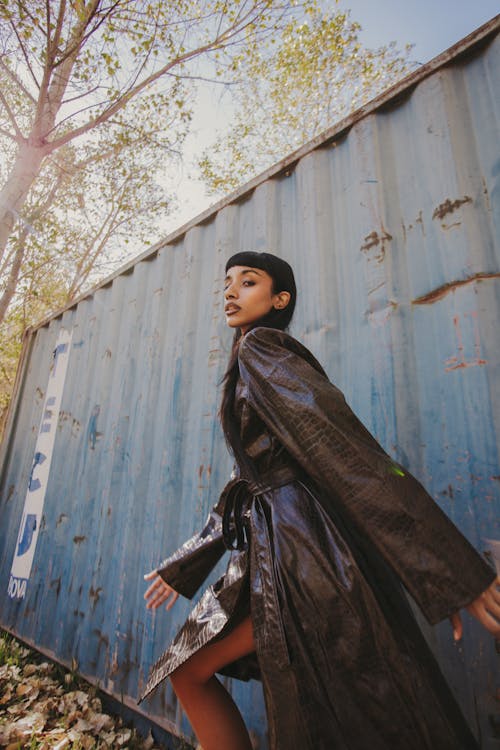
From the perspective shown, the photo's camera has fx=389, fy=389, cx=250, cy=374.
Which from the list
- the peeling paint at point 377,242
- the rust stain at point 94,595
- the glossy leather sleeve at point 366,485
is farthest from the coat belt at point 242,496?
the rust stain at point 94,595

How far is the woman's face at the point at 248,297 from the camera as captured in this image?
130 centimetres

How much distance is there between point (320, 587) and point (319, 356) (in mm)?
1140

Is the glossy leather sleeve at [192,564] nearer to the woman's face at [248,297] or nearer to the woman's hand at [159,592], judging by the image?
the woman's hand at [159,592]

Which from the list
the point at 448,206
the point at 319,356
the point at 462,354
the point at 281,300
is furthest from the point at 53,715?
the point at 448,206

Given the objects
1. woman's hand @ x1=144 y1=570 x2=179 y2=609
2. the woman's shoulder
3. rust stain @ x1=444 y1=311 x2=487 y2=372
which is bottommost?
woman's hand @ x1=144 y1=570 x2=179 y2=609

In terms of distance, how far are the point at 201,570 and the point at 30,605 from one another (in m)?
2.65

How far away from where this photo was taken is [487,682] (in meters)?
1.11

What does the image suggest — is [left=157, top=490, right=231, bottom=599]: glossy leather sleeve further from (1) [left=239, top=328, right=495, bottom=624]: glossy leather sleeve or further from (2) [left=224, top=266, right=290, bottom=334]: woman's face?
(2) [left=224, top=266, right=290, bottom=334]: woman's face

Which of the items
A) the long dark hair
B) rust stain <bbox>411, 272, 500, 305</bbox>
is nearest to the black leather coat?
the long dark hair

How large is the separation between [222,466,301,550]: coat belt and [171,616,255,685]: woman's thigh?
0.19 metres

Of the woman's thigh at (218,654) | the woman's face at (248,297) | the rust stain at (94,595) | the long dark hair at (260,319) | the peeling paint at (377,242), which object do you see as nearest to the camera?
the woman's thigh at (218,654)

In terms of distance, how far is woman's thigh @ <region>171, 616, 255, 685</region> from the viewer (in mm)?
947

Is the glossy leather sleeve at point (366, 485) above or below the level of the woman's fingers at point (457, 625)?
above

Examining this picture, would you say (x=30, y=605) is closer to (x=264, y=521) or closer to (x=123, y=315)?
(x=123, y=315)
